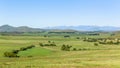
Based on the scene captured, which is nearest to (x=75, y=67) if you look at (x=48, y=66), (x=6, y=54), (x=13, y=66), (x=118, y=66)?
(x=48, y=66)

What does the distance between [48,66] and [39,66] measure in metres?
2.19

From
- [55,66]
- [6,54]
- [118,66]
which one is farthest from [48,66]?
[6,54]

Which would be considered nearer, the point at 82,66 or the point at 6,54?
the point at 82,66

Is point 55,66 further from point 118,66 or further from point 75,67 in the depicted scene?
point 118,66

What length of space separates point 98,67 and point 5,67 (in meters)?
22.2

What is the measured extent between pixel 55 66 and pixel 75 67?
489cm

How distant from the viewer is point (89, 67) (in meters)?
61.0

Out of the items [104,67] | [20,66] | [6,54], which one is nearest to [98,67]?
[104,67]

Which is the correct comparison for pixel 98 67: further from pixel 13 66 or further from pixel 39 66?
pixel 13 66

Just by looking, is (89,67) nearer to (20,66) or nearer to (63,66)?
(63,66)

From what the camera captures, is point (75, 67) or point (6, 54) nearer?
point (75, 67)

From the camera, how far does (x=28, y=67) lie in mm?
59875

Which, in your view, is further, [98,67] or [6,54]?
[6,54]

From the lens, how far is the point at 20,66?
6134 centimetres
